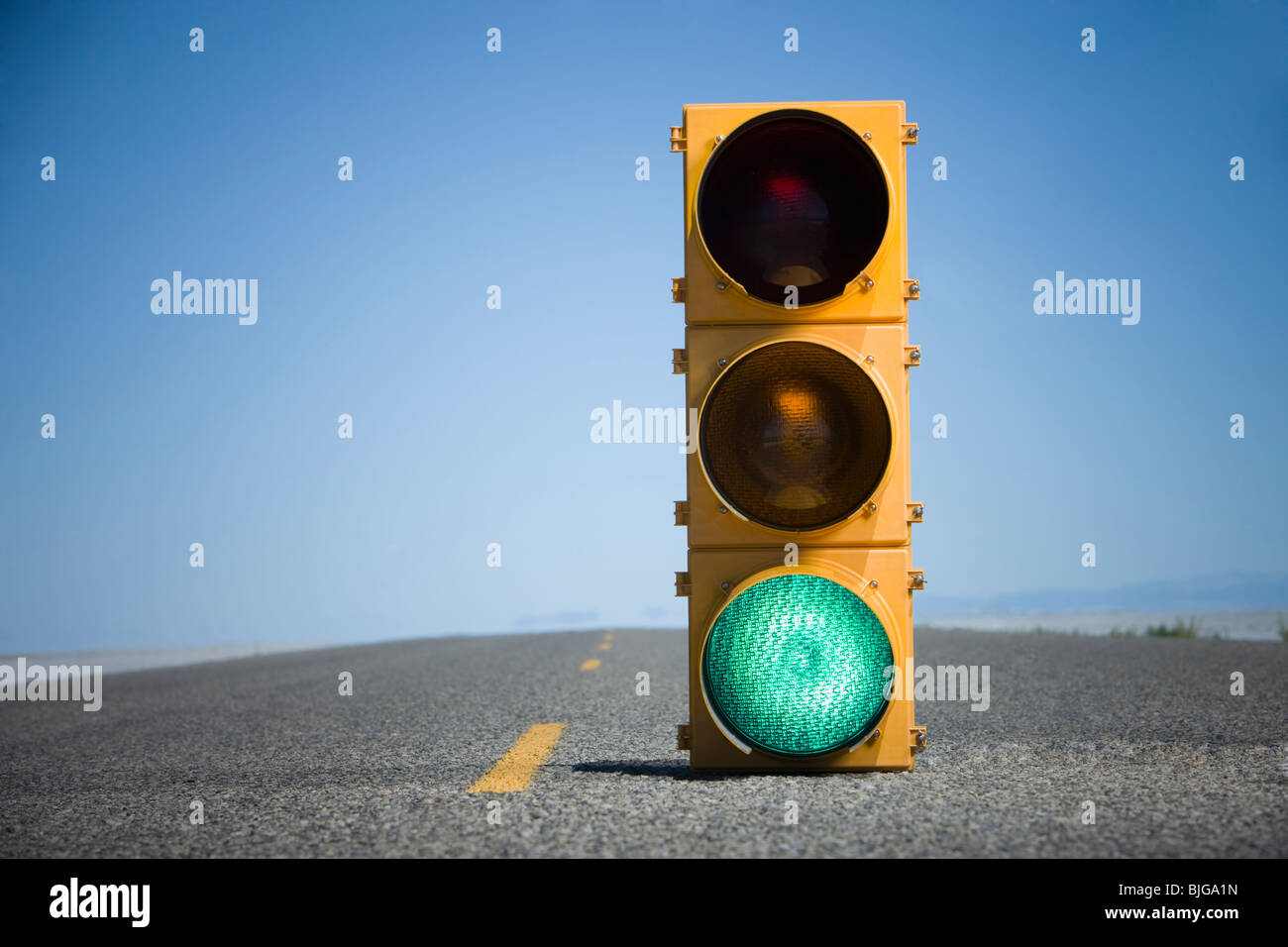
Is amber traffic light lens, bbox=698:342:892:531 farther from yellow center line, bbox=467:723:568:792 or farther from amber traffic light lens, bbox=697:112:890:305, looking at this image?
yellow center line, bbox=467:723:568:792

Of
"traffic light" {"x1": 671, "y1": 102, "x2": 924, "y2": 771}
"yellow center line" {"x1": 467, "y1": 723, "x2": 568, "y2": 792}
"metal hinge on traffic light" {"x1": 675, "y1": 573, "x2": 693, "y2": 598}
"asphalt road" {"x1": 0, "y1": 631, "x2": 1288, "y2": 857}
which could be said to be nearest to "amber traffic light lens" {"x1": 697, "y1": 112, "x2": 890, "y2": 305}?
"traffic light" {"x1": 671, "y1": 102, "x2": 924, "y2": 771}

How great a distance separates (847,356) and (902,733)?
1422mm

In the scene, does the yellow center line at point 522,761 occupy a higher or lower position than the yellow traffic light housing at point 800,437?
lower

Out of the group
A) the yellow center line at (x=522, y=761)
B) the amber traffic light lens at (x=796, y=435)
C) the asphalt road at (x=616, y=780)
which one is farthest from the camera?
the yellow center line at (x=522, y=761)

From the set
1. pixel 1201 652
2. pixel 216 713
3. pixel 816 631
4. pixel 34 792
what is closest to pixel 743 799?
pixel 816 631

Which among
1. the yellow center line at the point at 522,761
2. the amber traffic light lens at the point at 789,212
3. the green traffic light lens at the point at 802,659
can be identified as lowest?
the yellow center line at the point at 522,761

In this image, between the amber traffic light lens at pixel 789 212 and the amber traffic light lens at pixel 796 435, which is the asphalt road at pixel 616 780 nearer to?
the amber traffic light lens at pixel 796 435

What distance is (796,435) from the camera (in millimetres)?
3928

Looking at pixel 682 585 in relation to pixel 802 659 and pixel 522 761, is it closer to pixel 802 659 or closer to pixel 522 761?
pixel 802 659

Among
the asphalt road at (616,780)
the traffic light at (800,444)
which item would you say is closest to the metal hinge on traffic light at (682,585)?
the traffic light at (800,444)

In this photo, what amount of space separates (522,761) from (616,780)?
2.81 ft

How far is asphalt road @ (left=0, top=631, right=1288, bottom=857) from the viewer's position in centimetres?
308

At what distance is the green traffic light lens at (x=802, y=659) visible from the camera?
396 cm
